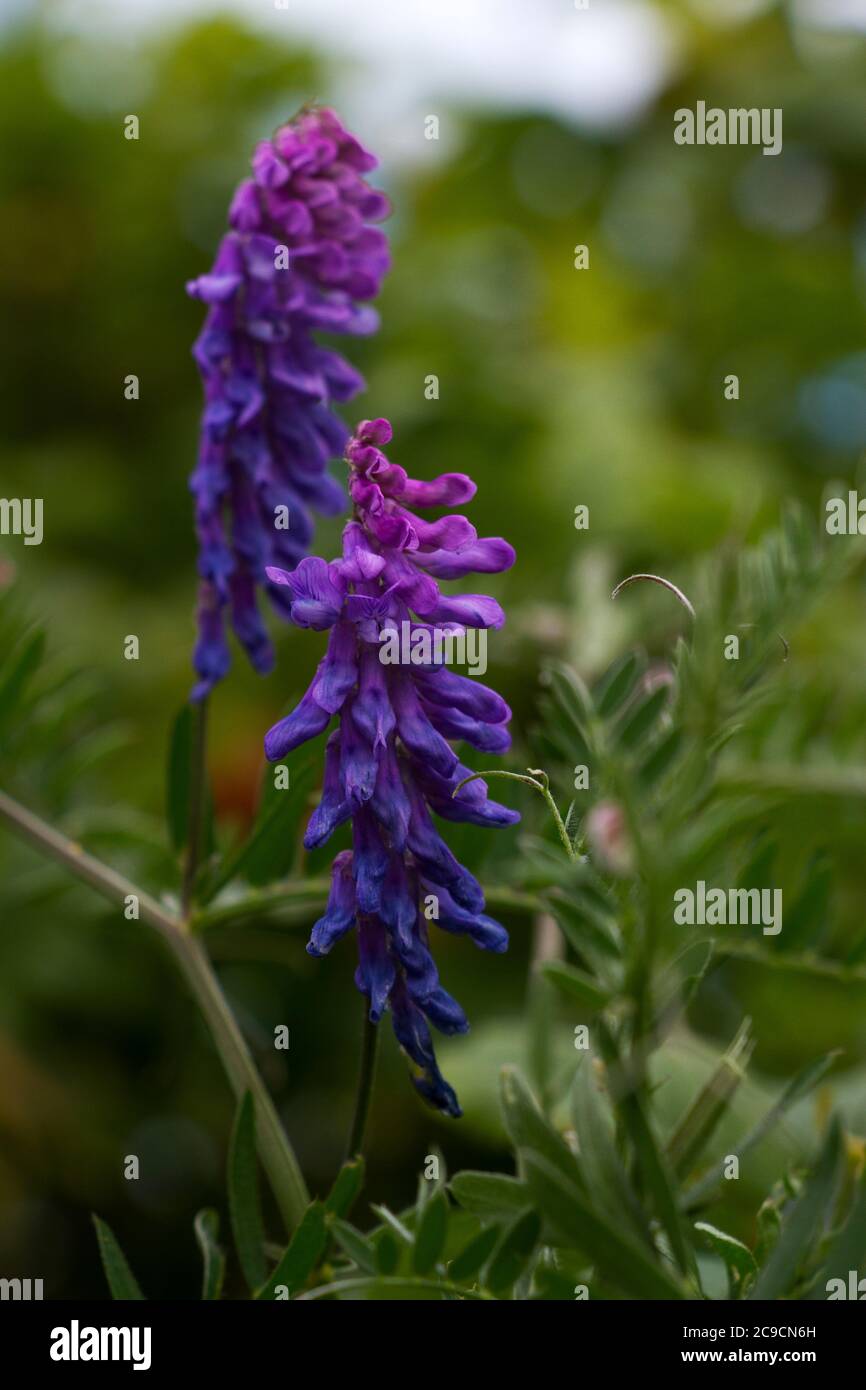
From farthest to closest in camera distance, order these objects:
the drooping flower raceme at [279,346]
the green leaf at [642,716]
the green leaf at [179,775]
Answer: the green leaf at [179,775] → the drooping flower raceme at [279,346] → the green leaf at [642,716]

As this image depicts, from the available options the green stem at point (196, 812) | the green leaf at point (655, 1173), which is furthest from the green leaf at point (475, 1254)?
the green stem at point (196, 812)

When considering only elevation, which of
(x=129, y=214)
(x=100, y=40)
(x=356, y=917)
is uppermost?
(x=100, y=40)

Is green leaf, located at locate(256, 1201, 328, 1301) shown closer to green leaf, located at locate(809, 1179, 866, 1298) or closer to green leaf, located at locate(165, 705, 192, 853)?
green leaf, located at locate(809, 1179, 866, 1298)

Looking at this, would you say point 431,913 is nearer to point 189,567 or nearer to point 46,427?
point 189,567

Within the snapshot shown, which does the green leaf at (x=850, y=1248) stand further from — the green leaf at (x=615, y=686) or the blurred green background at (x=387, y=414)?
the blurred green background at (x=387, y=414)

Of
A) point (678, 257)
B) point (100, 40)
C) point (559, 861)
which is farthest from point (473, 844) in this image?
point (100, 40)
